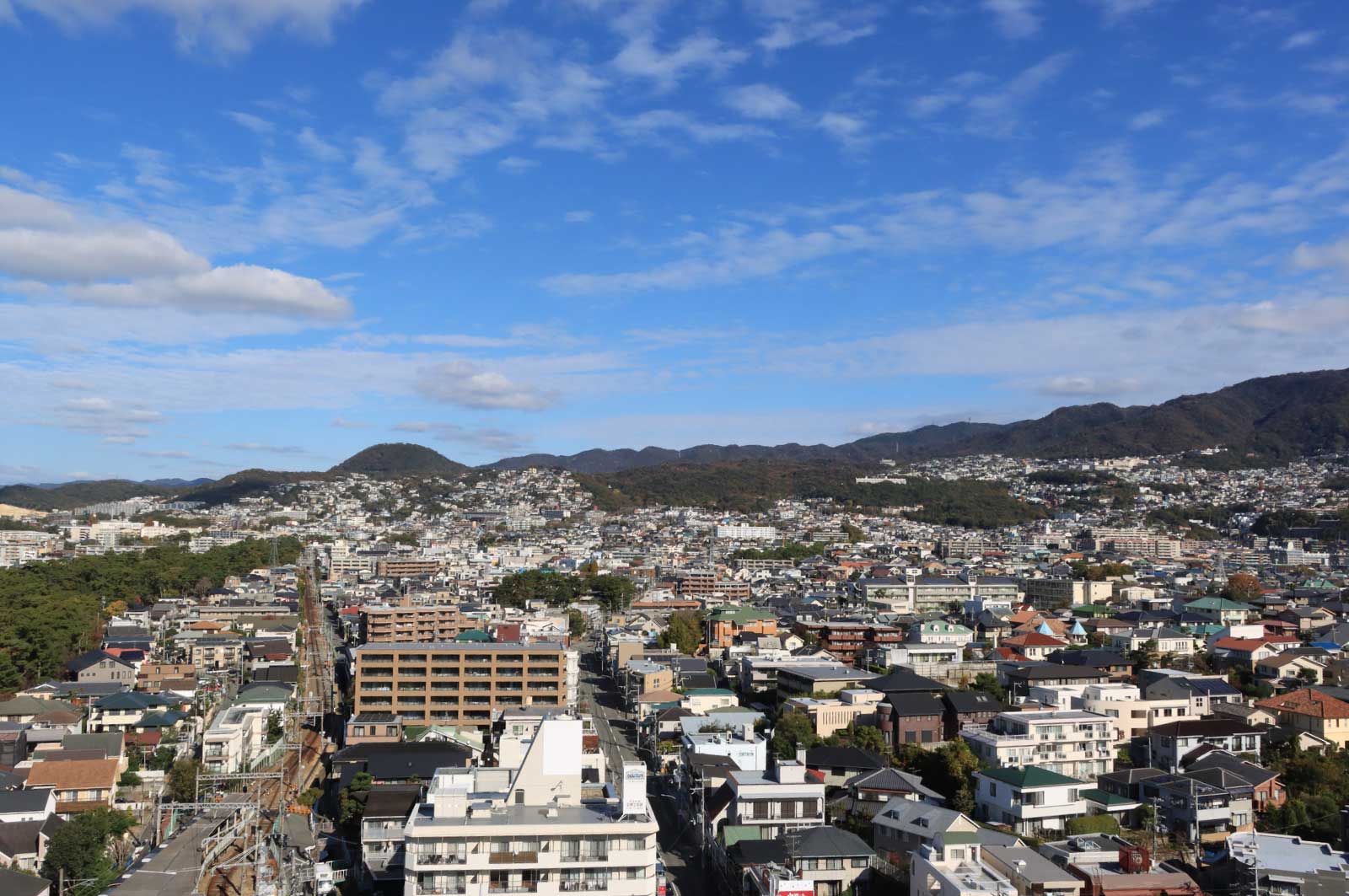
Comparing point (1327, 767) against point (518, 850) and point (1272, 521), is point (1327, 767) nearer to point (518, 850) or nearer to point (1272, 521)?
point (518, 850)

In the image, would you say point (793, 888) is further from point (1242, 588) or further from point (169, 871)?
point (1242, 588)

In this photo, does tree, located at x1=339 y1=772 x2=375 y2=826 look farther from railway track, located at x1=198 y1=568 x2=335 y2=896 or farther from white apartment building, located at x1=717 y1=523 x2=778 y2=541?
white apartment building, located at x1=717 y1=523 x2=778 y2=541

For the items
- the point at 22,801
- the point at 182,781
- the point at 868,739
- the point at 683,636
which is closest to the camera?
the point at 22,801

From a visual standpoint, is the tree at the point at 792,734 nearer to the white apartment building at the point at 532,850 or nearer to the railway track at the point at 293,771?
the white apartment building at the point at 532,850

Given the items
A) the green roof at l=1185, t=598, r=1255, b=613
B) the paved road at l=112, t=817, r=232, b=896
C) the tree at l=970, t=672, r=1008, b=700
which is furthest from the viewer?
the green roof at l=1185, t=598, r=1255, b=613

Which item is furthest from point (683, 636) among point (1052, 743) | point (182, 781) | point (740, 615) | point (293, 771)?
point (182, 781)

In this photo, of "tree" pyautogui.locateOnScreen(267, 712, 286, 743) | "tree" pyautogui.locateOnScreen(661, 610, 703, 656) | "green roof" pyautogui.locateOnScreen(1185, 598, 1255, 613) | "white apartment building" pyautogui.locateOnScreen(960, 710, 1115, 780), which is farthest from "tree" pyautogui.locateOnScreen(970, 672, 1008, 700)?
"tree" pyautogui.locateOnScreen(267, 712, 286, 743)

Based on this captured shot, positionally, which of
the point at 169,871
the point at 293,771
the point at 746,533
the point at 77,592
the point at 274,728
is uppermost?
the point at 77,592
